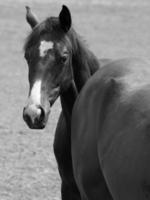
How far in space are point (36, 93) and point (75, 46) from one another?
1.91ft

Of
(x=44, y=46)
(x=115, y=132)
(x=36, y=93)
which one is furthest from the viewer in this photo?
(x=44, y=46)

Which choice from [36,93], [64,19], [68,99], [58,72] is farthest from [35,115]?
[64,19]

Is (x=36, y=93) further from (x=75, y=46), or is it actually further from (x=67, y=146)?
(x=67, y=146)

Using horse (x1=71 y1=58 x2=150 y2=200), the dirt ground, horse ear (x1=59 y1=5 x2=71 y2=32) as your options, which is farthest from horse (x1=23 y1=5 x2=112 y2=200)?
the dirt ground

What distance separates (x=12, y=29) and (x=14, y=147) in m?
12.3

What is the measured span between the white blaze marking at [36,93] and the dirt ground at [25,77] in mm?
966

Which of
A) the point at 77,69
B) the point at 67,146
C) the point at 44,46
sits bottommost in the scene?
the point at 67,146

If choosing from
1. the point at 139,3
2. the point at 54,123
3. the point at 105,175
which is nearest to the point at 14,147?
the point at 54,123

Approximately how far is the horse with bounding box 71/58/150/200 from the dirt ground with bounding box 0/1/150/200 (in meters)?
1.37

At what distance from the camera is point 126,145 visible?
3650 mm

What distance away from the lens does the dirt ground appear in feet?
22.9

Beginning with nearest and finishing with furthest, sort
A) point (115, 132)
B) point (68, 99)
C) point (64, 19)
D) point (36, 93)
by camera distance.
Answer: point (115, 132), point (36, 93), point (64, 19), point (68, 99)

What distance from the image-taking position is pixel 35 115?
14.3 ft

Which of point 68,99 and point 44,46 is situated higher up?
point 44,46
